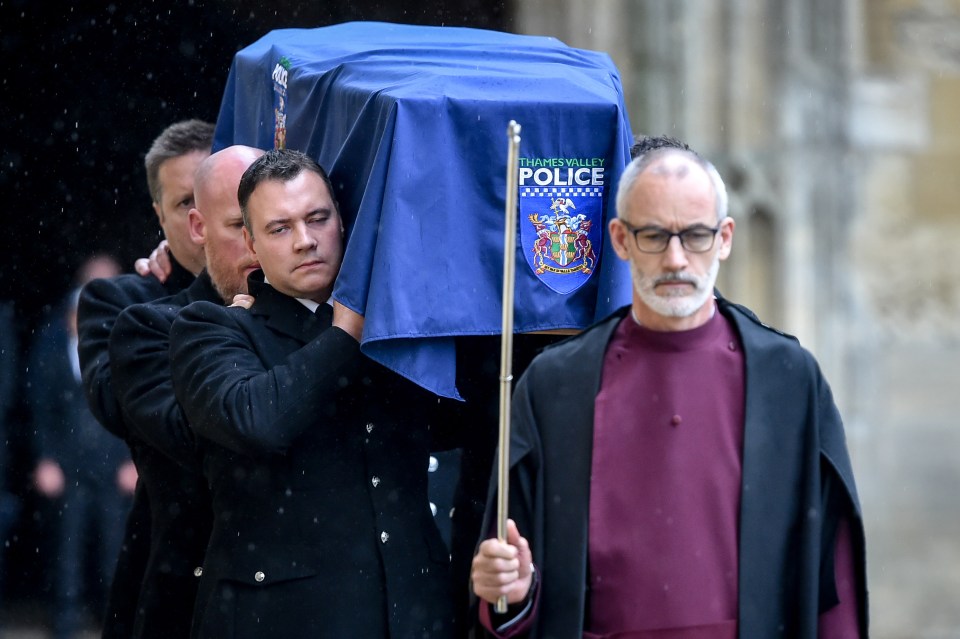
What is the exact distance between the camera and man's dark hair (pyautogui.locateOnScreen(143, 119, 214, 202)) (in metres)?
5.29

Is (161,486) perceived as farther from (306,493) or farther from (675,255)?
(675,255)

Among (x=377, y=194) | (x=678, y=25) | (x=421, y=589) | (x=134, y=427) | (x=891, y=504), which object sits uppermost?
(x=678, y=25)

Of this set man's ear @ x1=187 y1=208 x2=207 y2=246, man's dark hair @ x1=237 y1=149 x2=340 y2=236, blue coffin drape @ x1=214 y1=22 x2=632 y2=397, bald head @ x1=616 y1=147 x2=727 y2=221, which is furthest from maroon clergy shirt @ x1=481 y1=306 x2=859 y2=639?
man's ear @ x1=187 y1=208 x2=207 y2=246

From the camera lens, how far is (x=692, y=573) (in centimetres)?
342

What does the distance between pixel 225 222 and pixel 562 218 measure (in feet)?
2.86

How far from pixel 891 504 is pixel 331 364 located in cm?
619

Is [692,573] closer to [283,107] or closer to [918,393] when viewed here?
[283,107]

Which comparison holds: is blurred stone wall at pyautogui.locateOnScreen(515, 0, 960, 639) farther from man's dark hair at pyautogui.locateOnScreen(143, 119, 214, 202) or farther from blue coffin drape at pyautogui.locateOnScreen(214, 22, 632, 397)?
blue coffin drape at pyautogui.locateOnScreen(214, 22, 632, 397)

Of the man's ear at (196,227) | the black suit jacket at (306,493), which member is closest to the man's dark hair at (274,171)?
the black suit jacket at (306,493)

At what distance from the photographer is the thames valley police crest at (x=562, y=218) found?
13.8ft

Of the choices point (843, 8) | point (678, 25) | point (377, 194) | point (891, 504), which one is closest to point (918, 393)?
point (891, 504)

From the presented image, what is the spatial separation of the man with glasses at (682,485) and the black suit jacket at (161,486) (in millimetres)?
1267

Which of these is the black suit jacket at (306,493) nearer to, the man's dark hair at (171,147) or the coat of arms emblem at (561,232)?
the coat of arms emblem at (561,232)

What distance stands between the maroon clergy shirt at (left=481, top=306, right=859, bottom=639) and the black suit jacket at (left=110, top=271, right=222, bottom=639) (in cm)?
133
